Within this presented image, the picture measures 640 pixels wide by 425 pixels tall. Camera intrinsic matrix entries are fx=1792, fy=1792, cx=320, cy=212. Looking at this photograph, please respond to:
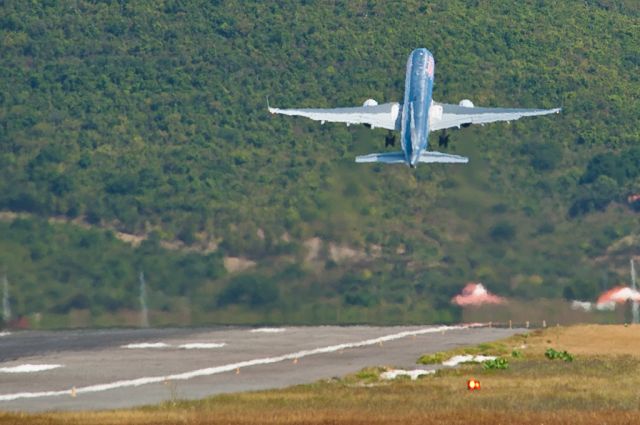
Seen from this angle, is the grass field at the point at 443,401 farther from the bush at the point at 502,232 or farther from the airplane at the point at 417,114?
the airplane at the point at 417,114

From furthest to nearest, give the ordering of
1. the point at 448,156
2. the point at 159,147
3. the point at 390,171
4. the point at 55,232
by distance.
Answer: the point at 159,147
the point at 390,171
the point at 55,232
the point at 448,156

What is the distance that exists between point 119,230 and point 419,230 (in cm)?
2415

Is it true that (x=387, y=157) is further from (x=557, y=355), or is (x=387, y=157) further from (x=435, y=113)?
(x=557, y=355)

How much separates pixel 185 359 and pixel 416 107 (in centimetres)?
3376

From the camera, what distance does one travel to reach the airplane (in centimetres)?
12694

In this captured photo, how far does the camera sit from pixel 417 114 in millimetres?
127938

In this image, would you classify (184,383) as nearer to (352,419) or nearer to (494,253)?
(352,419)

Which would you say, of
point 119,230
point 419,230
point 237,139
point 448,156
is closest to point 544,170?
point 419,230

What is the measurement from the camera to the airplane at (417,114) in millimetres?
126938

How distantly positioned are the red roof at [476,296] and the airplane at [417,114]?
9.59 meters

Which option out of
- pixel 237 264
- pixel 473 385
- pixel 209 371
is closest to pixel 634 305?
pixel 237 264

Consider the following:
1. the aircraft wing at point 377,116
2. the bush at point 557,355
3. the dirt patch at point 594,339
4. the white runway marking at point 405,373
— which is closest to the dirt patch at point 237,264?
the aircraft wing at point 377,116

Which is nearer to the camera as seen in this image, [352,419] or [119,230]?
[352,419]

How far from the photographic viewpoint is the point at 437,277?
423 ft
